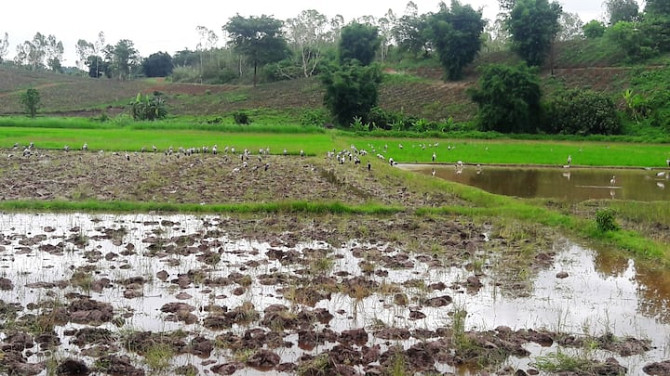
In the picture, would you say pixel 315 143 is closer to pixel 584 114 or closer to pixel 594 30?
pixel 584 114

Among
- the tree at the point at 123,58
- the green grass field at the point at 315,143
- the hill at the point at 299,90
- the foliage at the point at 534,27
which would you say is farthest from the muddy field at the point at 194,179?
the tree at the point at 123,58

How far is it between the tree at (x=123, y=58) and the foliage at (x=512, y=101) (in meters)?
53.0

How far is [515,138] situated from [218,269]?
1081 inches

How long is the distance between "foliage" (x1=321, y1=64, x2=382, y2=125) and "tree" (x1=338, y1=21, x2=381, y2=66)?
51.5ft

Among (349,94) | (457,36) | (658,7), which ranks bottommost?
(349,94)

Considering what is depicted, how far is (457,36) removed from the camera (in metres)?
48.9

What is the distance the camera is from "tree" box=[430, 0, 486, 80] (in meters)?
49.1

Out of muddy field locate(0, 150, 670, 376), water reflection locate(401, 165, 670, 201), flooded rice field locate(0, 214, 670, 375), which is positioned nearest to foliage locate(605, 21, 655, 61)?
water reflection locate(401, 165, 670, 201)

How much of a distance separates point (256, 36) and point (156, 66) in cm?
2319

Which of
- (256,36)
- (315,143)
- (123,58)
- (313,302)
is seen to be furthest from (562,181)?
(123,58)

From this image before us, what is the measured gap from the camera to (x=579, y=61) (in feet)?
151

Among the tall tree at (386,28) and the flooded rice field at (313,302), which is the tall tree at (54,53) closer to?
the tall tree at (386,28)

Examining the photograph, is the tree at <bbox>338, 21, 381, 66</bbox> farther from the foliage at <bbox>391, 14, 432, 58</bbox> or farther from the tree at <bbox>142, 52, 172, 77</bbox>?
Answer: the tree at <bbox>142, 52, 172, 77</bbox>

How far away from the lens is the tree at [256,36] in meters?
60.9
